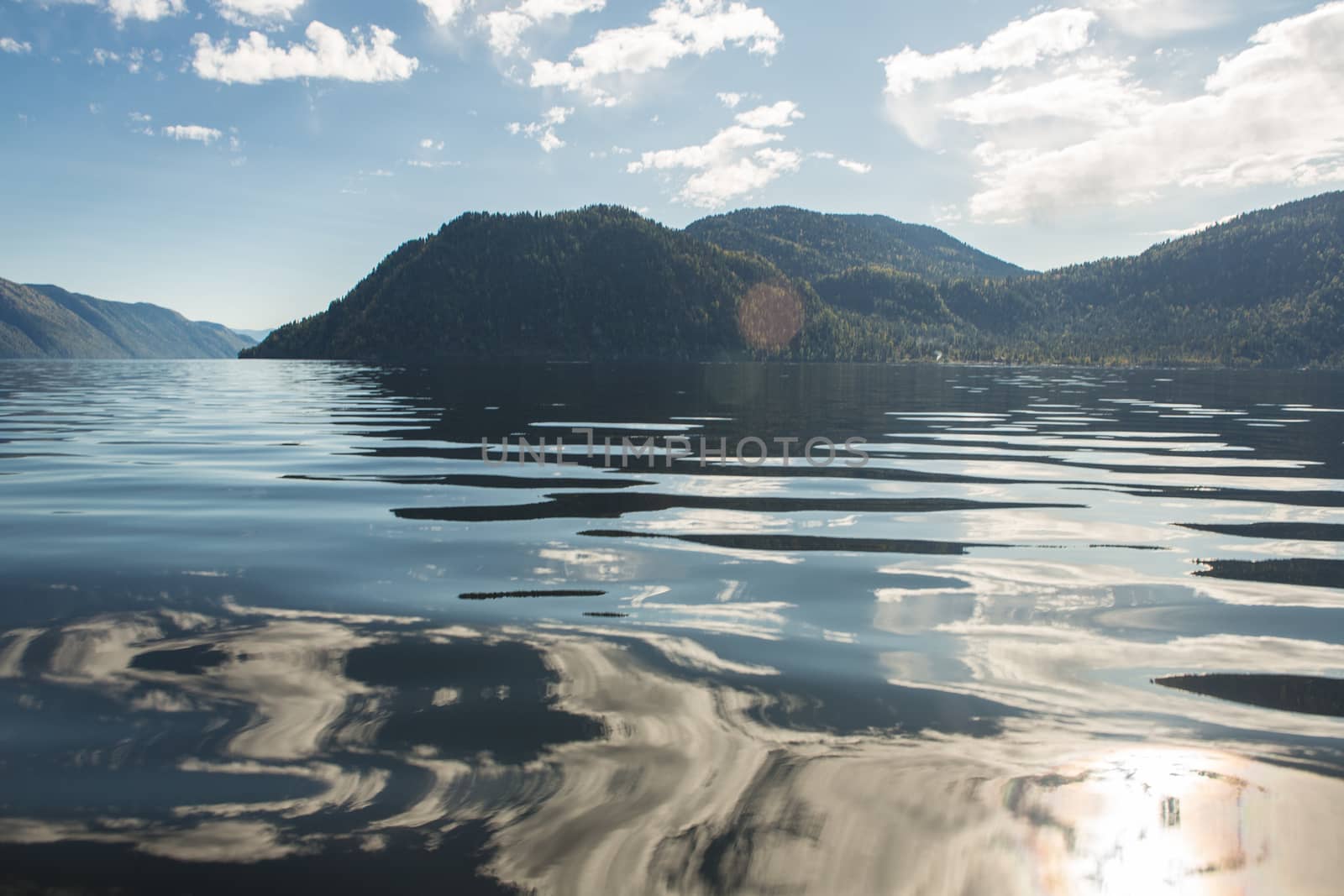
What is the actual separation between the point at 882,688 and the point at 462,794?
2.96 meters

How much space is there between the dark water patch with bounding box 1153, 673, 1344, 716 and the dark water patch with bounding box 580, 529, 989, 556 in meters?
3.76

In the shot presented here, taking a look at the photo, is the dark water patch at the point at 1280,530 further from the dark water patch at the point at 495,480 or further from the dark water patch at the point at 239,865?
the dark water patch at the point at 239,865

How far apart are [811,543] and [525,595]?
13.1 feet

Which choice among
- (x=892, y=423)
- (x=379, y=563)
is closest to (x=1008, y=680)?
(x=379, y=563)

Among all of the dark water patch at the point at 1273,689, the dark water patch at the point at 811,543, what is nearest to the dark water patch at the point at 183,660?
the dark water patch at the point at 811,543

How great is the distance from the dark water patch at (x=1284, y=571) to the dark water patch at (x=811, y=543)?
7.38ft

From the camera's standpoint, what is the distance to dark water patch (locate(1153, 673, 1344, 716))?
5.22 metres

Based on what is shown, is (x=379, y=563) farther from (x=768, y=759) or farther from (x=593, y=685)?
(x=768, y=759)

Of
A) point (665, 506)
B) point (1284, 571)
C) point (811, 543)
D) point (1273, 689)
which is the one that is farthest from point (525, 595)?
point (1284, 571)

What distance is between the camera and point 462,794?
13.2ft

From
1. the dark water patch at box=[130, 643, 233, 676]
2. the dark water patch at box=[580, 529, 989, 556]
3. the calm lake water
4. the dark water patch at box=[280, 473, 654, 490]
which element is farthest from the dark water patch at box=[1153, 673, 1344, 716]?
the dark water patch at box=[280, 473, 654, 490]

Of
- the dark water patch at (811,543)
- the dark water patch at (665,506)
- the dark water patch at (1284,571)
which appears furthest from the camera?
the dark water patch at (665,506)

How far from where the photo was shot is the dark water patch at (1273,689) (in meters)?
5.22

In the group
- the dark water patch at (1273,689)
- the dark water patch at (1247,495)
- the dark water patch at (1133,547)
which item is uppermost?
the dark water patch at (1247,495)
